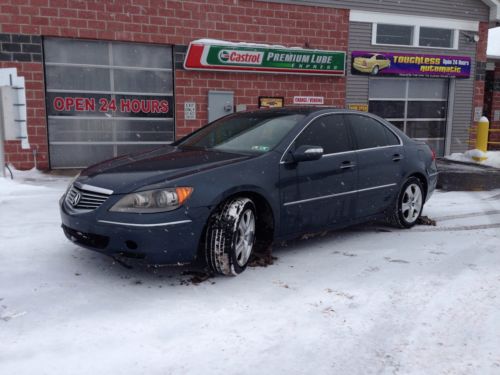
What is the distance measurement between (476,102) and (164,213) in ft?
48.9

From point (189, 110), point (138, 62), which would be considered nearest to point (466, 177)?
point (189, 110)

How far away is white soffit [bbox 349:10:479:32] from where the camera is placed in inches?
547

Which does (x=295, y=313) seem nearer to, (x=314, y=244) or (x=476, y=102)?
(x=314, y=244)

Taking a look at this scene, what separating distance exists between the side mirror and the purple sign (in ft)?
33.3

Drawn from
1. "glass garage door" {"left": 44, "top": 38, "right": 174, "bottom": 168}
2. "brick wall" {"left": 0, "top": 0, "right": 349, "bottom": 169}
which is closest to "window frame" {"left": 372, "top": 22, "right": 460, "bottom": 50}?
"brick wall" {"left": 0, "top": 0, "right": 349, "bottom": 169}

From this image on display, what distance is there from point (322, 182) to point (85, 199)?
229cm

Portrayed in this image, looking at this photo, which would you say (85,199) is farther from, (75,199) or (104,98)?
(104,98)

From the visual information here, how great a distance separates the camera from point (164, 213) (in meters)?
3.83

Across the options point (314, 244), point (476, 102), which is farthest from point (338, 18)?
point (314, 244)

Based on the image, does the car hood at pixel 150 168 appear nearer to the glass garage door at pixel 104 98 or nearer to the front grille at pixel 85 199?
the front grille at pixel 85 199

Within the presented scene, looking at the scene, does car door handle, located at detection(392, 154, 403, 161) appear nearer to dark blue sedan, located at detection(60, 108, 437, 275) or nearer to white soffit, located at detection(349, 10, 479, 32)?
dark blue sedan, located at detection(60, 108, 437, 275)

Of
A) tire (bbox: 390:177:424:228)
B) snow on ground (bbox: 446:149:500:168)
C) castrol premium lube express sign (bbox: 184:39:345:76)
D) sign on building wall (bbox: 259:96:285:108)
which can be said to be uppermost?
castrol premium lube express sign (bbox: 184:39:345:76)

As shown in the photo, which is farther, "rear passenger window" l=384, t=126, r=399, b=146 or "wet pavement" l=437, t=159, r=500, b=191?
"wet pavement" l=437, t=159, r=500, b=191

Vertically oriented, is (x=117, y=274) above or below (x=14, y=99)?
below
